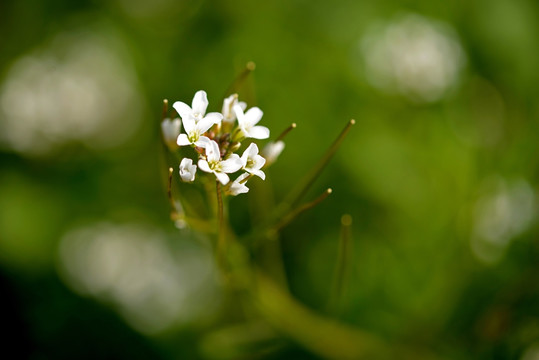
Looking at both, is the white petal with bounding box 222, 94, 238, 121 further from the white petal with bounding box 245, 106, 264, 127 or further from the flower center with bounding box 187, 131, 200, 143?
the flower center with bounding box 187, 131, 200, 143

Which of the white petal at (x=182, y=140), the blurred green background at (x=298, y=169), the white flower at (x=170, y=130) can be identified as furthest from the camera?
the blurred green background at (x=298, y=169)

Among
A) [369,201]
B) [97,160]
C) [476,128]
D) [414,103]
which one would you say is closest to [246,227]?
[369,201]

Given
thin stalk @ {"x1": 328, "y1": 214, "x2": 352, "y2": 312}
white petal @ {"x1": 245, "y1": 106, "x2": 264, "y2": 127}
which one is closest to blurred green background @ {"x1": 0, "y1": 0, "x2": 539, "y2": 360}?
thin stalk @ {"x1": 328, "y1": 214, "x2": 352, "y2": 312}

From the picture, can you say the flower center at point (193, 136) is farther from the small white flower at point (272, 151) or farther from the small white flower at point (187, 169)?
the small white flower at point (272, 151)

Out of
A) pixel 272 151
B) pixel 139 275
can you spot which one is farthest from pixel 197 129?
pixel 139 275

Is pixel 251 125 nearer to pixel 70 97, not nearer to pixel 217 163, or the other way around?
pixel 217 163

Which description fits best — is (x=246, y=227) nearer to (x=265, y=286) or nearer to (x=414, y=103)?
(x=265, y=286)

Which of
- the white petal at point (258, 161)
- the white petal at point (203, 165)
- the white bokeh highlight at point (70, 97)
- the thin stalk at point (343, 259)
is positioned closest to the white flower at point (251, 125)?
the white petal at point (258, 161)
